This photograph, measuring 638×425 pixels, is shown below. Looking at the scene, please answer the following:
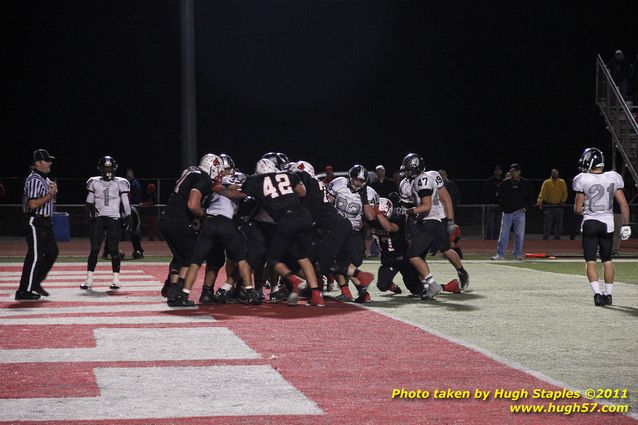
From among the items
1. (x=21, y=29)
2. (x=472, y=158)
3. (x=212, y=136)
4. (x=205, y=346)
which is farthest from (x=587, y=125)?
(x=205, y=346)

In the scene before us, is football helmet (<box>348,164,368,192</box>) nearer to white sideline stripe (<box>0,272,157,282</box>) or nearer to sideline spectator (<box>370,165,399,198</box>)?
white sideline stripe (<box>0,272,157,282</box>)

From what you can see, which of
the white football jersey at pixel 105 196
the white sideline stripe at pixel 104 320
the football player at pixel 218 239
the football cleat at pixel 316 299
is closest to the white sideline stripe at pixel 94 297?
the football player at pixel 218 239

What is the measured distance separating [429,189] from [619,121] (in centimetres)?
1498

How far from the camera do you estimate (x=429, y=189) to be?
12.8m

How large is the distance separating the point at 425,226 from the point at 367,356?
486cm

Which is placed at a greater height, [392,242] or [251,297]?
[392,242]

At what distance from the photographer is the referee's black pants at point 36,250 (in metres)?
12.7

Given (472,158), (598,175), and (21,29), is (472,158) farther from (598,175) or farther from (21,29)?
(598,175)

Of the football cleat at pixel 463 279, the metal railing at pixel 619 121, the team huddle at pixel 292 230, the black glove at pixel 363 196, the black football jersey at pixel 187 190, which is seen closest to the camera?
the black football jersey at pixel 187 190

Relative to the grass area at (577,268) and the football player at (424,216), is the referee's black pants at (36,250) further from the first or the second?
the grass area at (577,268)

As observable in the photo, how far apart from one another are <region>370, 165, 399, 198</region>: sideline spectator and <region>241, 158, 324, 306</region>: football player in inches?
405

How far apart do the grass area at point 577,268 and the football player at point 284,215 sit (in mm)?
5942

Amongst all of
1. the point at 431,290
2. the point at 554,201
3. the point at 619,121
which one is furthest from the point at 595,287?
the point at 554,201

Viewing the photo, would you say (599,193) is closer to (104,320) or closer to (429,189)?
(429,189)
